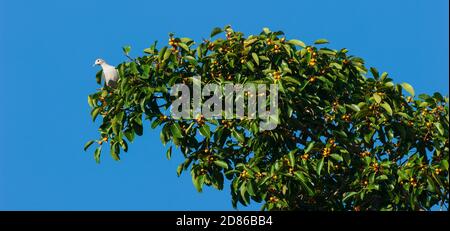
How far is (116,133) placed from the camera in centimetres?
1983

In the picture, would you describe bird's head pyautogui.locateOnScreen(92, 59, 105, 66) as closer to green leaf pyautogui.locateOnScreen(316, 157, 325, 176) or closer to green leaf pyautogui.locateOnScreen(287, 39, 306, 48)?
green leaf pyautogui.locateOnScreen(287, 39, 306, 48)

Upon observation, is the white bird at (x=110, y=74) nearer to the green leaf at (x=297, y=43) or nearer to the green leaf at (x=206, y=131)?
the green leaf at (x=206, y=131)

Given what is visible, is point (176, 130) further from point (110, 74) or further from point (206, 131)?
point (110, 74)

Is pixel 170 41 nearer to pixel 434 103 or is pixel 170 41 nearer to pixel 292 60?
pixel 292 60

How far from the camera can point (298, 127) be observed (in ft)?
65.7

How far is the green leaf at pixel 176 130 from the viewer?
63.5 feet

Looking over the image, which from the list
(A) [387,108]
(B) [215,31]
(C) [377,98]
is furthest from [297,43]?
(A) [387,108]

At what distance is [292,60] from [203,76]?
125cm

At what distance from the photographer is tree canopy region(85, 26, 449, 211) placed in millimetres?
19453

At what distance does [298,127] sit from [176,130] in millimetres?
1756
